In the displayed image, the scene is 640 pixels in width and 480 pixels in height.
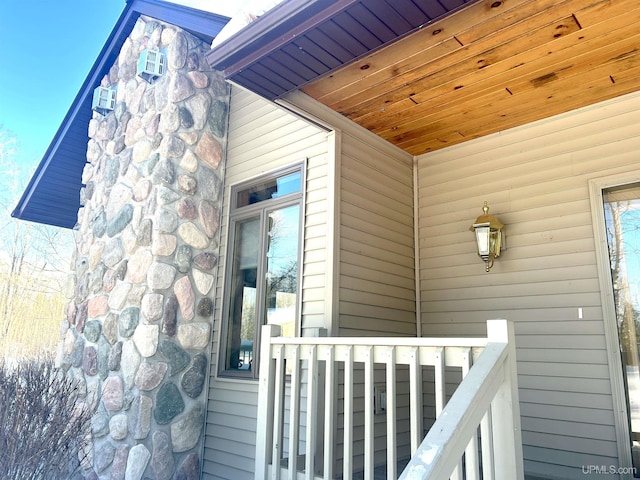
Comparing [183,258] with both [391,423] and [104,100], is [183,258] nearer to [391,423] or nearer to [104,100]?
[104,100]

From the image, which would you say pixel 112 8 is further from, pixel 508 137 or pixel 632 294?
pixel 632 294

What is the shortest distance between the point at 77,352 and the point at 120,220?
55.3 inches

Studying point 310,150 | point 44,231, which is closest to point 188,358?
point 310,150

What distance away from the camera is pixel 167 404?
3.88 m

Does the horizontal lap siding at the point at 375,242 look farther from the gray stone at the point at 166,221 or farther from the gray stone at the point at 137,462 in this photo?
the gray stone at the point at 137,462

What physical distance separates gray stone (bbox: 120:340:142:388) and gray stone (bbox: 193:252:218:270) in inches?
35.8

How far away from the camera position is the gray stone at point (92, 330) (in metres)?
4.38

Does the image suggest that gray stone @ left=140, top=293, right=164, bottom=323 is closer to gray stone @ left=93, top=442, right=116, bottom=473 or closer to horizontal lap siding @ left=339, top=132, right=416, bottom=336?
gray stone @ left=93, top=442, right=116, bottom=473

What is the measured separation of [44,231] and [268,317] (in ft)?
30.7

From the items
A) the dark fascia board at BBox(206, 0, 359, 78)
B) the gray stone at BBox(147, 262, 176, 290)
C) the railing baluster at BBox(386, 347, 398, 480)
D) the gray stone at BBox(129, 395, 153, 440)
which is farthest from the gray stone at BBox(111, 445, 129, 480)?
the dark fascia board at BBox(206, 0, 359, 78)

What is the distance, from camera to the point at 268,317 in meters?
3.94

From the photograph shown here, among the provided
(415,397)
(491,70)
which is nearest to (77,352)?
(415,397)

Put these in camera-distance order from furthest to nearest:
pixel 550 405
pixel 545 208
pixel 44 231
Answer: pixel 44 231 < pixel 545 208 < pixel 550 405

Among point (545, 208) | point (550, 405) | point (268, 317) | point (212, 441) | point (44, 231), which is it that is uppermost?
point (44, 231)
